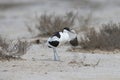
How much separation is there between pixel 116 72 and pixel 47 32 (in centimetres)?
708

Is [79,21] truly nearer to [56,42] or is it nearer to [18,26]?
[18,26]

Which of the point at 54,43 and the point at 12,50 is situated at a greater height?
the point at 54,43

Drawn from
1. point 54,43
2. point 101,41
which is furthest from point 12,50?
point 101,41

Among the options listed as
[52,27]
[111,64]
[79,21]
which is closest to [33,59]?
[111,64]

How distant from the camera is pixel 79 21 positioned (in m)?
21.6

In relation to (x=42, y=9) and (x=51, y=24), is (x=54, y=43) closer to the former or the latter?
(x=51, y=24)

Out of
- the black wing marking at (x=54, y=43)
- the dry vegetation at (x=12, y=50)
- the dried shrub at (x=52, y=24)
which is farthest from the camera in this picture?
the dried shrub at (x=52, y=24)

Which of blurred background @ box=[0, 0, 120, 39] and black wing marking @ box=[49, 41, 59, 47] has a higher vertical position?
black wing marking @ box=[49, 41, 59, 47]

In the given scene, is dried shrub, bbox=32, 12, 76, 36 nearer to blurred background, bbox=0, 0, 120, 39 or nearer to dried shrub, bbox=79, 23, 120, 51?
dried shrub, bbox=79, 23, 120, 51

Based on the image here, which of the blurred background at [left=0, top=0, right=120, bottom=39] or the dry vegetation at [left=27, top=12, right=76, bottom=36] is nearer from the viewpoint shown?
the dry vegetation at [left=27, top=12, right=76, bottom=36]

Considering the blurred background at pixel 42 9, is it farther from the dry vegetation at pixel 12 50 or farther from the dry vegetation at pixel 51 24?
the dry vegetation at pixel 12 50

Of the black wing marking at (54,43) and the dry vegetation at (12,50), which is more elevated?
the black wing marking at (54,43)

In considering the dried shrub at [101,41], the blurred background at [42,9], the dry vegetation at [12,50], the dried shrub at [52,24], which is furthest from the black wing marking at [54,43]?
the blurred background at [42,9]

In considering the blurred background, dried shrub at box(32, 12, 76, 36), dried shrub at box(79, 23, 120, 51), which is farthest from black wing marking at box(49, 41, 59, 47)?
the blurred background
